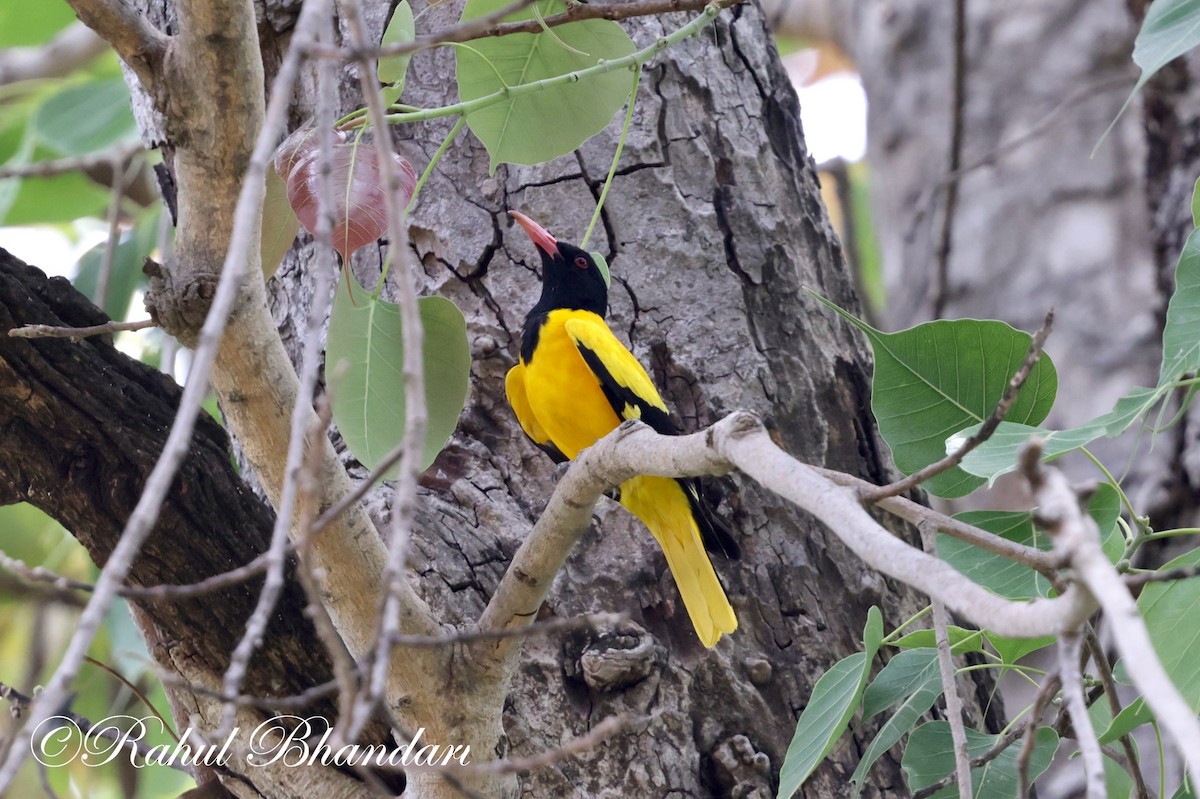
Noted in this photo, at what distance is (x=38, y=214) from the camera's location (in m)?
4.09

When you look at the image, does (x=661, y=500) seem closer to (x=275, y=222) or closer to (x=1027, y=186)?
(x=275, y=222)

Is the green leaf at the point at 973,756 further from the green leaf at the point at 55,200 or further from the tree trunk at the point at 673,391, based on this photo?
the green leaf at the point at 55,200

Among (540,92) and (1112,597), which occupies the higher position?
(540,92)

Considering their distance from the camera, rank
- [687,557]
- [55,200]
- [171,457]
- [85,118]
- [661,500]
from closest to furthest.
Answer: [171,457] < [687,557] < [661,500] < [85,118] < [55,200]

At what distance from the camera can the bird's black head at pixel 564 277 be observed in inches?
99.3

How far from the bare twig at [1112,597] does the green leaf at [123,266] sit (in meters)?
3.36

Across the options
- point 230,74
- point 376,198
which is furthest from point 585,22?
point 230,74

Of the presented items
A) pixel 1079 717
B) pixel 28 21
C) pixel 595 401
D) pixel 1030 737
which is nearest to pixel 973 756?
pixel 1030 737

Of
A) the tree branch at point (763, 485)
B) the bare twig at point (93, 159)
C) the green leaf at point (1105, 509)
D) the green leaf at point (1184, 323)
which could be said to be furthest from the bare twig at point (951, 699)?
the bare twig at point (93, 159)

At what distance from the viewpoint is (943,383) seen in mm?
1548

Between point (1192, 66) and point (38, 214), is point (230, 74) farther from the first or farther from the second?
point (1192, 66)

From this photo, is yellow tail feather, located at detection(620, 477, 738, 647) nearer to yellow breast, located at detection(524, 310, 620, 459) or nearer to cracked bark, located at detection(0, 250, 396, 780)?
yellow breast, located at detection(524, 310, 620, 459)

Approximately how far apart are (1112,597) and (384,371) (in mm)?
1186

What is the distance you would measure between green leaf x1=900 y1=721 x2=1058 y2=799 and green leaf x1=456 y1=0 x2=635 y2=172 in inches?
45.7
